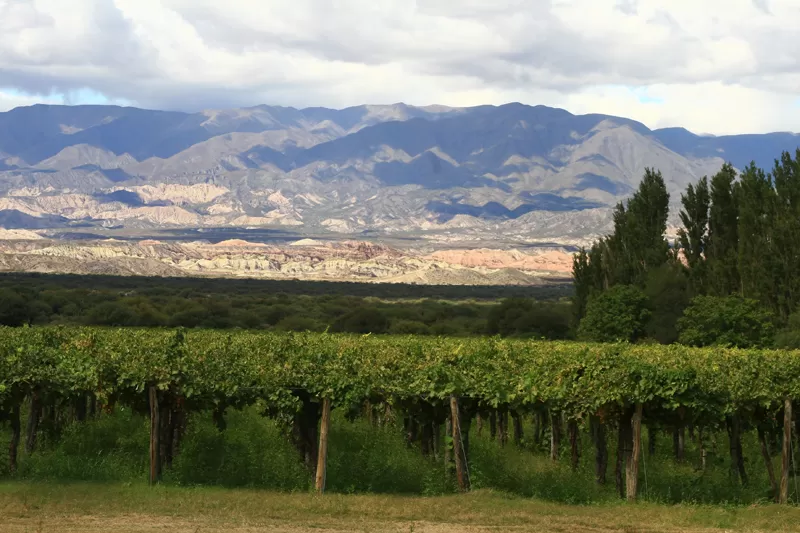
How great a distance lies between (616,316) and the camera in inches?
2714

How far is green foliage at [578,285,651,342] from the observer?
6856cm

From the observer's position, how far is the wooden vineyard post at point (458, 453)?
83.1 ft

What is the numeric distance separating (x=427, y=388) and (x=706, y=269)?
163 feet

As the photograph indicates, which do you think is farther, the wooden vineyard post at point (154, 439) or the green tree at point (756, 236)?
the green tree at point (756, 236)

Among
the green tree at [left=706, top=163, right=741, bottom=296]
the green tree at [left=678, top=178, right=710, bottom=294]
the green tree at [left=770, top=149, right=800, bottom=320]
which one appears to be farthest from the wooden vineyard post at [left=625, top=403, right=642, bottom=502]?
the green tree at [left=678, top=178, right=710, bottom=294]

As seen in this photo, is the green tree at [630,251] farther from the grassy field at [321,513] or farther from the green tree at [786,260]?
the grassy field at [321,513]

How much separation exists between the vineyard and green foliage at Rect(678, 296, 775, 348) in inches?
990

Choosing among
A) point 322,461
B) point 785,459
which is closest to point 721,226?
point 785,459

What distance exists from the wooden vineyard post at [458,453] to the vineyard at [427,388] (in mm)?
31

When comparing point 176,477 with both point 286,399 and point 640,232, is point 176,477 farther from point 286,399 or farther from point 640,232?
point 640,232

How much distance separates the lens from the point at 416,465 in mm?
26594

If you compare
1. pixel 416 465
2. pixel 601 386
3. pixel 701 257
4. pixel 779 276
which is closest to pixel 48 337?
pixel 416 465

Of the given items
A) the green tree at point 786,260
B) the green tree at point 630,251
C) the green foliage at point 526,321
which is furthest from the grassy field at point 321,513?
the green foliage at point 526,321

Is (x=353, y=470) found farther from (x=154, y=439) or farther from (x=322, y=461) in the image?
(x=154, y=439)
